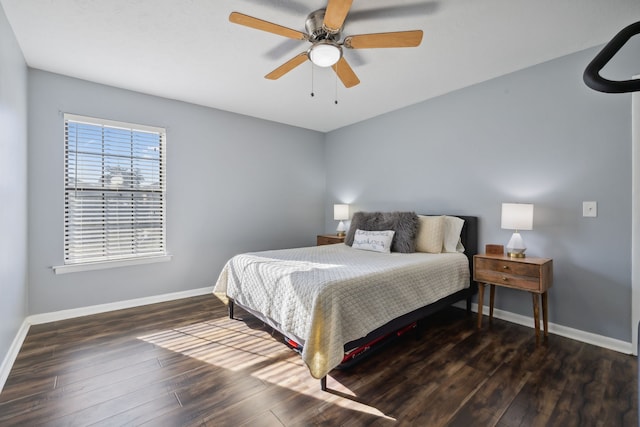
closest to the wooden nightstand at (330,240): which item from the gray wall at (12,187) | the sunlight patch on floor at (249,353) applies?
the sunlight patch on floor at (249,353)

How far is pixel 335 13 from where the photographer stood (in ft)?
5.64

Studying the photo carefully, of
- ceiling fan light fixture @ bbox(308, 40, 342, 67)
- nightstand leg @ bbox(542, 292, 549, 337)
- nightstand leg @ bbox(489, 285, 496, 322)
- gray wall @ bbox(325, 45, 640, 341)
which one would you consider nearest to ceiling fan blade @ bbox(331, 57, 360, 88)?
ceiling fan light fixture @ bbox(308, 40, 342, 67)

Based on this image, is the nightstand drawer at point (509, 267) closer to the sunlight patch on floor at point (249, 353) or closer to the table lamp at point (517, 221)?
the table lamp at point (517, 221)

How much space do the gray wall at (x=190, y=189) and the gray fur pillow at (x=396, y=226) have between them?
4.56ft

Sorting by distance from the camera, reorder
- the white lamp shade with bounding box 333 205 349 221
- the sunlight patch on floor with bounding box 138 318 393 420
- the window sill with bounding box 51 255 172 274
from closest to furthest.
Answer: the sunlight patch on floor with bounding box 138 318 393 420 < the window sill with bounding box 51 255 172 274 < the white lamp shade with bounding box 333 205 349 221

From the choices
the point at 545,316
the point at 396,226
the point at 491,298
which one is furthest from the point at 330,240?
the point at 545,316

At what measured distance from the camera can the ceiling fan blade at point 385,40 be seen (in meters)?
1.90

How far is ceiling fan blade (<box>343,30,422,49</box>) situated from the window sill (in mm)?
3104

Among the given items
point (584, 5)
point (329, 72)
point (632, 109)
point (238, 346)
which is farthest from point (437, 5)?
point (238, 346)

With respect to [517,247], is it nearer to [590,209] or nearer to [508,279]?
[508,279]

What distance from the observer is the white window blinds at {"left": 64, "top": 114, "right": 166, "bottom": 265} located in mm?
3041

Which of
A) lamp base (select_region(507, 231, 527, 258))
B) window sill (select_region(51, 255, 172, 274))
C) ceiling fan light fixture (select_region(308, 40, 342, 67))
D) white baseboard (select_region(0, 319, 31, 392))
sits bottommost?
white baseboard (select_region(0, 319, 31, 392))

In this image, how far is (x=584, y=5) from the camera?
6.42 ft

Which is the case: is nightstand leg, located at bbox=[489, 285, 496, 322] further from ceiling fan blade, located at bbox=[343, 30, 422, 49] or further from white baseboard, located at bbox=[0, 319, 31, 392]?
white baseboard, located at bbox=[0, 319, 31, 392]
